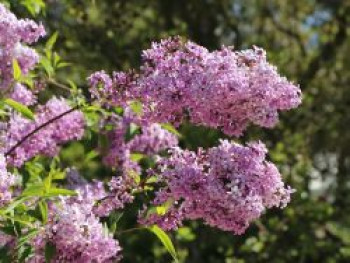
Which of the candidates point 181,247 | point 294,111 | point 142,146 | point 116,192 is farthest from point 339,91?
point 116,192

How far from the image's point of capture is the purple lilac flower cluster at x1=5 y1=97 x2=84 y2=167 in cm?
453

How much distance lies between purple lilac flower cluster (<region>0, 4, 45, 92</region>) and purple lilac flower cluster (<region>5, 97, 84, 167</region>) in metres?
0.30

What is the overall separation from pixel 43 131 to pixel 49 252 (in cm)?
137

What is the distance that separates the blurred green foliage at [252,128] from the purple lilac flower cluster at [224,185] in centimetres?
164

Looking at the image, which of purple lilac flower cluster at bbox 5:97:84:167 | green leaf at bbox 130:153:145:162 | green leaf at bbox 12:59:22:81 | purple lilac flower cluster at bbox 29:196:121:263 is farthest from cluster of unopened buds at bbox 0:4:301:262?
green leaf at bbox 130:153:145:162

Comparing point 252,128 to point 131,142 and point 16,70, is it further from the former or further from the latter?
point 16,70

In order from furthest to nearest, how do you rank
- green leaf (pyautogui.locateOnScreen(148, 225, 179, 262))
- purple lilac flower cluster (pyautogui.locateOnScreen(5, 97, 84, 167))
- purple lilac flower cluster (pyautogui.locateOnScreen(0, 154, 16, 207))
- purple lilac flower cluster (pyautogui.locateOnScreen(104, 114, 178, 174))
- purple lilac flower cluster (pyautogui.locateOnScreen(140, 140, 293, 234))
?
purple lilac flower cluster (pyautogui.locateOnScreen(104, 114, 178, 174))
purple lilac flower cluster (pyautogui.locateOnScreen(5, 97, 84, 167))
green leaf (pyautogui.locateOnScreen(148, 225, 179, 262))
purple lilac flower cluster (pyautogui.locateOnScreen(0, 154, 16, 207))
purple lilac flower cluster (pyautogui.locateOnScreen(140, 140, 293, 234))

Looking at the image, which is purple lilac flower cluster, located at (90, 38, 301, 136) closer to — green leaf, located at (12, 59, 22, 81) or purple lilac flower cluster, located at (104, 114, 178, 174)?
green leaf, located at (12, 59, 22, 81)

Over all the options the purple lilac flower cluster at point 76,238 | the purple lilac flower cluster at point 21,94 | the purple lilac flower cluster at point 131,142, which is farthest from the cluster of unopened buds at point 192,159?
the purple lilac flower cluster at point 131,142

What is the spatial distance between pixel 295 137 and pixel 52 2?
10.1 feet

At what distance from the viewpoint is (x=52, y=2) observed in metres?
7.86

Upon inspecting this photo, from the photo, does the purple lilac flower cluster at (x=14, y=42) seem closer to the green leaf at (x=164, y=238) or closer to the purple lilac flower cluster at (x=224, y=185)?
the purple lilac flower cluster at (x=224, y=185)

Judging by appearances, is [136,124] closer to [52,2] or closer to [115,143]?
[115,143]

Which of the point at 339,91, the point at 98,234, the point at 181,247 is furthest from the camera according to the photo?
the point at 339,91
